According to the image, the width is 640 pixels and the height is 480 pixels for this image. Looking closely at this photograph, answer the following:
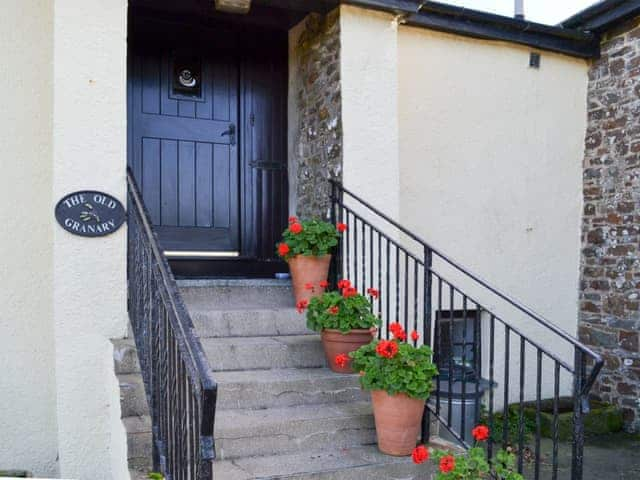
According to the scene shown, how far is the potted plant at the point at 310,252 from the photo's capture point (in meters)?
4.11

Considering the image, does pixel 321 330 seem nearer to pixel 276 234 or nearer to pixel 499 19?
pixel 276 234

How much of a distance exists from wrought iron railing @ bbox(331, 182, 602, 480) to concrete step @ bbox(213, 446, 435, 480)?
12.9 inches

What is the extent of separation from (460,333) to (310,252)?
7.15 feet

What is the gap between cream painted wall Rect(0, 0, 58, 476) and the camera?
3504mm

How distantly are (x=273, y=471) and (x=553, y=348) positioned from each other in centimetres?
386

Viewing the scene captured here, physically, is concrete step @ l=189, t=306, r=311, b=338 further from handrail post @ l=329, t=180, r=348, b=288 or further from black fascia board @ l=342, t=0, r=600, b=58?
black fascia board @ l=342, t=0, r=600, b=58

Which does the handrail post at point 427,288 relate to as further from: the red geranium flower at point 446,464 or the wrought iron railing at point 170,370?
the wrought iron railing at point 170,370

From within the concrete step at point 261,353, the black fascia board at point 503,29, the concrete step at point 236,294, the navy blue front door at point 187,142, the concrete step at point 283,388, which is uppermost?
the black fascia board at point 503,29

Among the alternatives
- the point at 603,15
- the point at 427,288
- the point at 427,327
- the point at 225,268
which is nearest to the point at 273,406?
the point at 427,327

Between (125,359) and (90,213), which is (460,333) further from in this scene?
(90,213)

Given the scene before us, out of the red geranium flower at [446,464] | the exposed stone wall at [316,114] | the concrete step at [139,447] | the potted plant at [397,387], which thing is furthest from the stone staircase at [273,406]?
the exposed stone wall at [316,114]

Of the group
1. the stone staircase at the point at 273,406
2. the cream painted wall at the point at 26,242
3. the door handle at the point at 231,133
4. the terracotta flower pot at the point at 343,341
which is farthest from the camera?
the door handle at the point at 231,133

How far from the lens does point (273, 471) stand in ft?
9.38

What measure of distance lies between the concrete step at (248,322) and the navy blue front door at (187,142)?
1.06 m
